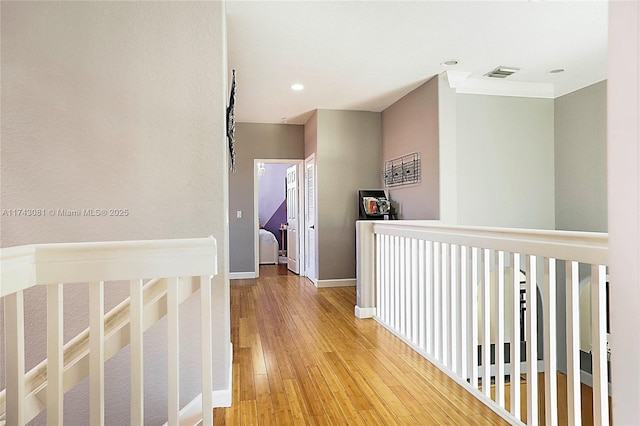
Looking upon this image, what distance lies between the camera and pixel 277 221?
9.22m

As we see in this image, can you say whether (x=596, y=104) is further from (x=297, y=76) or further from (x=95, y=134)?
(x=95, y=134)

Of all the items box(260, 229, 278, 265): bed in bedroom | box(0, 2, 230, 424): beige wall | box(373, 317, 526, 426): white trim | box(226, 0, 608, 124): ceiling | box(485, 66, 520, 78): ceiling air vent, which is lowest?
box(373, 317, 526, 426): white trim

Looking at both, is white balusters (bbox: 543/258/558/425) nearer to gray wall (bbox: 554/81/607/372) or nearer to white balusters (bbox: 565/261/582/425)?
white balusters (bbox: 565/261/582/425)

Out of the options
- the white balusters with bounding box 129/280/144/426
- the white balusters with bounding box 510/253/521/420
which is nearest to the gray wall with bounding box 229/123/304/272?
the white balusters with bounding box 510/253/521/420

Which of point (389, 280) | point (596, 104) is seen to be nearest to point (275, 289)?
point (389, 280)

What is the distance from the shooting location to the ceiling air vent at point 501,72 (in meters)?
4.09

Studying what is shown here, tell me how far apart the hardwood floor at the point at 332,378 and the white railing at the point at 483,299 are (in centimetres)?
14

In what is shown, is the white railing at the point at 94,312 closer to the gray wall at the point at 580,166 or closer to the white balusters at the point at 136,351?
the white balusters at the point at 136,351

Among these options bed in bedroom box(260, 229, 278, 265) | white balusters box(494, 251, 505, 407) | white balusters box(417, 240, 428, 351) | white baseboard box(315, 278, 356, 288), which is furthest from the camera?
bed in bedroom box(260, 229, 278, 265)

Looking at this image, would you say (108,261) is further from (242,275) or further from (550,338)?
(242,275)

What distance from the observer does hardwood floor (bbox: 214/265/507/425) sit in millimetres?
1996

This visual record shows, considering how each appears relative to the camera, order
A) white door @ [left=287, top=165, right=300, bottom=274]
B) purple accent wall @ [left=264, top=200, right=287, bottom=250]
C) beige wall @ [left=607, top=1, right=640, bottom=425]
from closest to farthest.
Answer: beige wall @ [left=607, top=1, right=640, bottom=425] < white door @ [left=287, top=165, right=300, bottom=274] < purple accent wall @ [left=264, top=200, right=287, bottom=250]

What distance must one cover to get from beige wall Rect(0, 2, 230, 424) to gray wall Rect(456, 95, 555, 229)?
3.46 metres

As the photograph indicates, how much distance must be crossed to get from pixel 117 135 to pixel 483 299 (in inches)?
86.2
